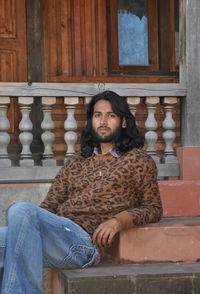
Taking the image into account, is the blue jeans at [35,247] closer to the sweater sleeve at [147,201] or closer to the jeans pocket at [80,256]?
the jeans pocket at [80,256]

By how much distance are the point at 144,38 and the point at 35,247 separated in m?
4.85

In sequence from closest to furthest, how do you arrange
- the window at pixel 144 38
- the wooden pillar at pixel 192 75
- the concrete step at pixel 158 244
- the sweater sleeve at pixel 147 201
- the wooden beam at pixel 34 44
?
the sweater sleeve at pixel 147 201
the concrete step at pixel 158 244
the wooden pillar at pixel 192 75
the wooden beam at pixel 34 44
the window at pixel 144 38

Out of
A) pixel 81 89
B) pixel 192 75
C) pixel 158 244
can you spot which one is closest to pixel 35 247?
pixel 158 244

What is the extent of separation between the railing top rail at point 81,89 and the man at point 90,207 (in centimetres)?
147

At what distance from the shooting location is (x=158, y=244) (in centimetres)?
360

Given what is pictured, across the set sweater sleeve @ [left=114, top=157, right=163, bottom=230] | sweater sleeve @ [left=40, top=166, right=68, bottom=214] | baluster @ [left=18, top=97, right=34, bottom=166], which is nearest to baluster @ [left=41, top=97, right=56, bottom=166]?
baluster @ [left=18, top=97, right=34, bottom=166]

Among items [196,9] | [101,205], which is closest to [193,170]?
[196,9]

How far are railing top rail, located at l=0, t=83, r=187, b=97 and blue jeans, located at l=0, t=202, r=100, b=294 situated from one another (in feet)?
7.51

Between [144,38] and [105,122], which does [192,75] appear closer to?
[144,38]

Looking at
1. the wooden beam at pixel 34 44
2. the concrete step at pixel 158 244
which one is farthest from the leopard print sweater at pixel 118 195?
the wooden beam at pixel 34 44

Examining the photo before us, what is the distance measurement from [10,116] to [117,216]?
12.4 feet

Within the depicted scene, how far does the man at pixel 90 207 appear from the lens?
2969 mm

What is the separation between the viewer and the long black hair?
3.67 m

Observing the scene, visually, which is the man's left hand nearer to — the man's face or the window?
the man's face
